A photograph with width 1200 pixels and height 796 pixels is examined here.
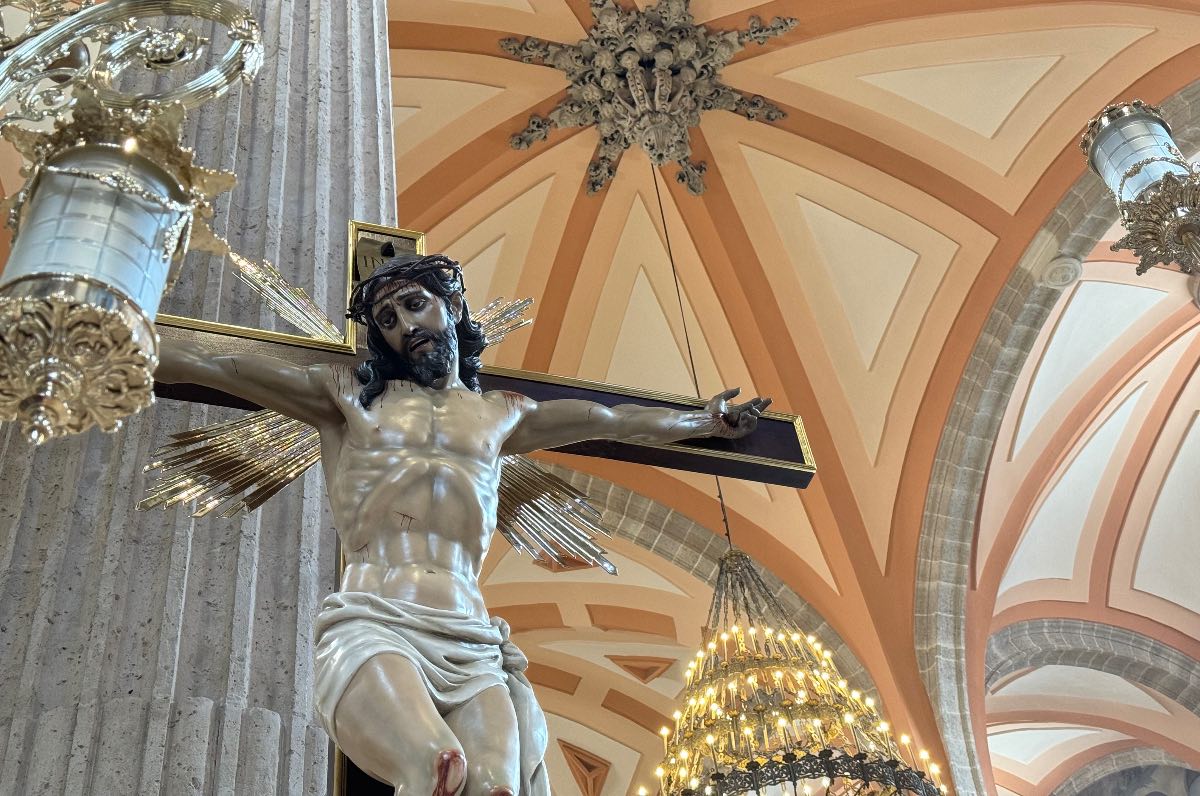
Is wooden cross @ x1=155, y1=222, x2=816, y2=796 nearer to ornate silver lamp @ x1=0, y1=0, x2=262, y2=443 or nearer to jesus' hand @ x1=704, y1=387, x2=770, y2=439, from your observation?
jesus' hand @ x1=704, y1=387, x2=770, y2=439

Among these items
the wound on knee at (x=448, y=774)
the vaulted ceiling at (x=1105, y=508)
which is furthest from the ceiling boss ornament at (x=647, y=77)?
the wound on knee at (x=448, y=774)

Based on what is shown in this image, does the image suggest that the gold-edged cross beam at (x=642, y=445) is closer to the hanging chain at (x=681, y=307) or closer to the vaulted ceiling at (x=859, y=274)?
the vaulted ceiling at (x=859, y=274)

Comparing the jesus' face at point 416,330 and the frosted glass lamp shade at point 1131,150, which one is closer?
the jesus' face at point 416,330

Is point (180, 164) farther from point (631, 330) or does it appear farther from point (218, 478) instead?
point (631, 330)

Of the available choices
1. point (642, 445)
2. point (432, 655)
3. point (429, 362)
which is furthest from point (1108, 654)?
point (432, 655)

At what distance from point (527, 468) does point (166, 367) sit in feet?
1.98

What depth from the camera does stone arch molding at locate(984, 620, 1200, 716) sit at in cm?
986

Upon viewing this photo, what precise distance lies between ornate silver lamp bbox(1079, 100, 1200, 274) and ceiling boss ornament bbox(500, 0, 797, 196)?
334 centimetres

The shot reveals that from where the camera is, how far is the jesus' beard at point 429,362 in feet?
6.01

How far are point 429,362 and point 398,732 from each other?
2.09 ft

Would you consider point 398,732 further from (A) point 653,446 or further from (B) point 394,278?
(A) point 653,446

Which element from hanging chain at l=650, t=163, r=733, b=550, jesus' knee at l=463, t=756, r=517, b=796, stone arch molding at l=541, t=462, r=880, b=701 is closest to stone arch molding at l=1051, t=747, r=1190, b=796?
stone arch molding at l=541, t=462, r=880, b=701

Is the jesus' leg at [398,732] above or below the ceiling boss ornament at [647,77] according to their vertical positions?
below

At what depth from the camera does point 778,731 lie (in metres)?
5.46
